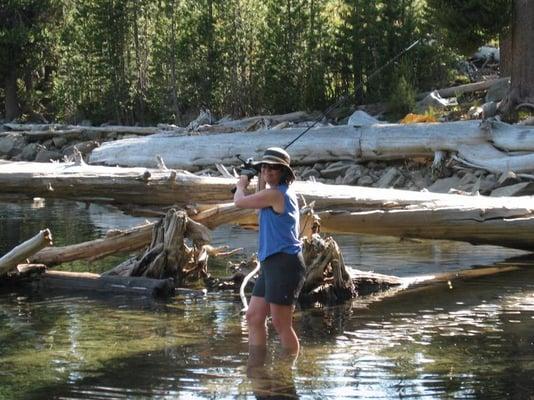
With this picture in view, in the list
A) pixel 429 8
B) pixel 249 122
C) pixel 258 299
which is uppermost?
pixel 429 8

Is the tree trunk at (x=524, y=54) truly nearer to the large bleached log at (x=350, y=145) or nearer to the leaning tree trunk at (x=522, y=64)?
the leaning tree trunk at (x=522, y=64)

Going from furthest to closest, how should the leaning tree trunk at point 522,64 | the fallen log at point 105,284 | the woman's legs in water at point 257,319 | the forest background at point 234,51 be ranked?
the forest background at point 234,51, the leaning tree trunk at point 522,64, the fallen log at point 105,284, the woman's legs in water at point 257,319

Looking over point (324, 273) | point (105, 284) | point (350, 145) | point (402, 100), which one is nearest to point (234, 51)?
point (402, 100)

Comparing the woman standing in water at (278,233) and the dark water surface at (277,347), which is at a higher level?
the woman standing in water at (278,233)

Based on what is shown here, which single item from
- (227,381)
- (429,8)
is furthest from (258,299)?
(429,8)

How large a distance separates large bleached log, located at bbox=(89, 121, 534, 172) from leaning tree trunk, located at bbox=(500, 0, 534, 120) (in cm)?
217

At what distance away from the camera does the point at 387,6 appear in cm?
2502

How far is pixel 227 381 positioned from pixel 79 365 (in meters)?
1.23

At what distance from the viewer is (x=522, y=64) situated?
1892 centimetres

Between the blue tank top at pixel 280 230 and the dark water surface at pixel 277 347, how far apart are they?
0.89m

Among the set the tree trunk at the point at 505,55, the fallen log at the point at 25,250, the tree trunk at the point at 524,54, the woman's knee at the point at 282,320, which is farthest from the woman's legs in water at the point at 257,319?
the tree trunk at the point at 505,55

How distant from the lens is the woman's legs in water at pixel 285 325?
7230 mm

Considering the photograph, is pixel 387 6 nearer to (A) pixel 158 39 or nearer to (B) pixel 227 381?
(A) pixel 158 39

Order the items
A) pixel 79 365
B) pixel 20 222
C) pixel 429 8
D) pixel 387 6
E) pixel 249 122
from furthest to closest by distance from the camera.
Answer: pixel 387 6 < pixel 249 122 < pixel 429 8 < pixel 20 222 < pixel 79 365
